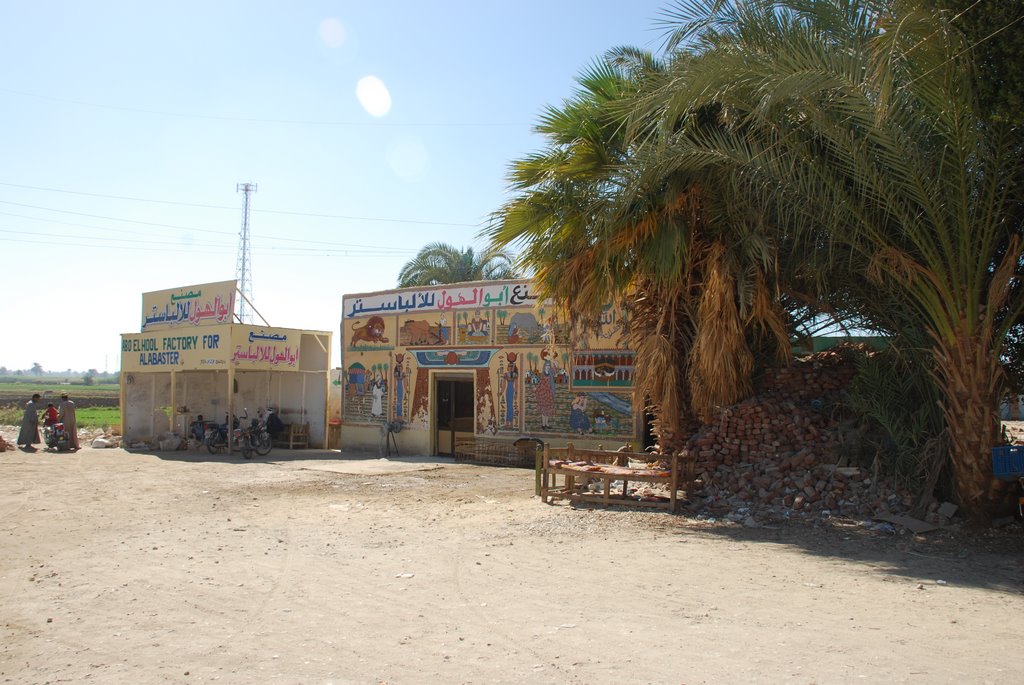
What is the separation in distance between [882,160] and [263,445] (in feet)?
56.5

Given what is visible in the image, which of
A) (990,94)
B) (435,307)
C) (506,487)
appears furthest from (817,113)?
(435,307)

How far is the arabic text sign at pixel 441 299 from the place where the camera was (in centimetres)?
1998

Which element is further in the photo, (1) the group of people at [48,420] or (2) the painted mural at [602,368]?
(1) the group of people at [48,420]

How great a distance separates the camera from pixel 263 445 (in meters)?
21.8

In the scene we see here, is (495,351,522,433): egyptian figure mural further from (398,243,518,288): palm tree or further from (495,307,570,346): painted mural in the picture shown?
(398,243,518,288): palm tree

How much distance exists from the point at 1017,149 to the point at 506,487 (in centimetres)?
944

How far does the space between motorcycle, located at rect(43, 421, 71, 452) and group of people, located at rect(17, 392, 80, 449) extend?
9 centimetres

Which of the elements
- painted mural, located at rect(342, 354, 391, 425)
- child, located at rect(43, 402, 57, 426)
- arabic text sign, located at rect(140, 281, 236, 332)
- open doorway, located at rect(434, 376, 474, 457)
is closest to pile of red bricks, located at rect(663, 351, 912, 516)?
open doorway, located at rect(434, 376, 474, 457)

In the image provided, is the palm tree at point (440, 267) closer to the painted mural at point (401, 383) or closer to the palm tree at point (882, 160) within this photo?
the painted mural at point (401, 383)

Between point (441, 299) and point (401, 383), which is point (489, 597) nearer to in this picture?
point (441, 299)

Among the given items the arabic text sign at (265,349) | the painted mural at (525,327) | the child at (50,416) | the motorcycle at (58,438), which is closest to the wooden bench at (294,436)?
the arabic text sign at (265,349)

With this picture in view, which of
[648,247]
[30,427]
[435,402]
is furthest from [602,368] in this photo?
[30,427]

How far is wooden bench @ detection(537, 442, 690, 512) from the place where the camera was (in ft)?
36.7

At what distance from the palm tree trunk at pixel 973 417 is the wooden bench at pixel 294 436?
18922mm
